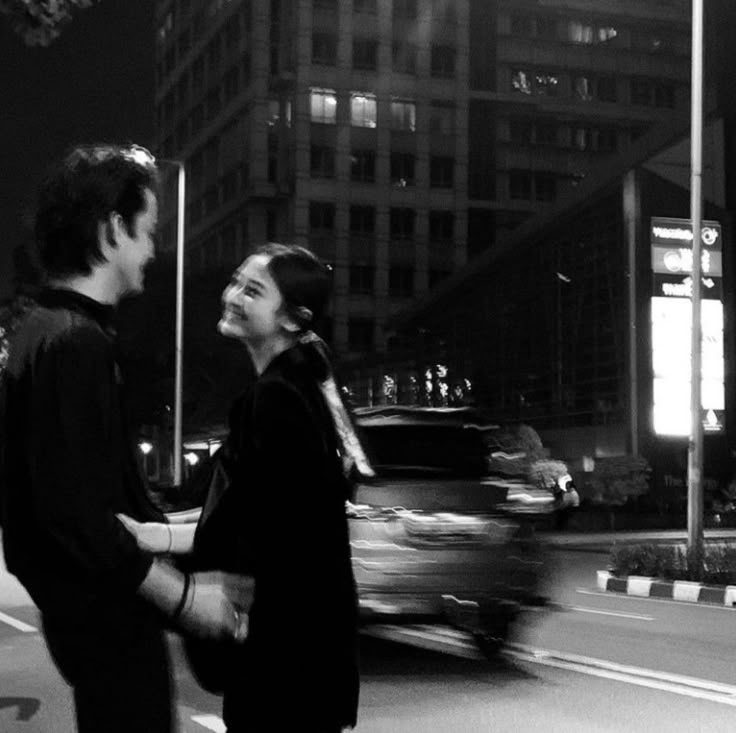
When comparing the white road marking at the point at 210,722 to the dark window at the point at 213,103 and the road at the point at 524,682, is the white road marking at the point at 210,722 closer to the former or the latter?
the road at the point at 524,682

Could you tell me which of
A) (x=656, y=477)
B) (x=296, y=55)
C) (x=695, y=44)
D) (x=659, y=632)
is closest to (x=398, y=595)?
(x=659, y=632)

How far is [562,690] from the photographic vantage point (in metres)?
8.91

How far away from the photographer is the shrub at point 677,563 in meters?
18.4

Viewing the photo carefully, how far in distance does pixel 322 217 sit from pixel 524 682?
75.2m

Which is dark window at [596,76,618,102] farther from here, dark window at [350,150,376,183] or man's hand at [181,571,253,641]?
man's hand at [181,571,253,641]

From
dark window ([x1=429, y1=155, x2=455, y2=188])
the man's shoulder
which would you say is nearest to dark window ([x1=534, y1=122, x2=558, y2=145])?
dark window ([x1=429, y1=155, x2=455, y2=188])

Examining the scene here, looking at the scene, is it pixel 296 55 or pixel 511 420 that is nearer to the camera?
pixel 511 420

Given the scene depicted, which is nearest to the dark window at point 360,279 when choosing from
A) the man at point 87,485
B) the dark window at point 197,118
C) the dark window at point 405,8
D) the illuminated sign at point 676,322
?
the dark window at point 405,8

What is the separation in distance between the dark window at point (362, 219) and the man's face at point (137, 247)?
81.6 meters

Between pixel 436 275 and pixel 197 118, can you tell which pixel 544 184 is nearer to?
pixel 436 275

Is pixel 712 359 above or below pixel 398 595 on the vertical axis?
above

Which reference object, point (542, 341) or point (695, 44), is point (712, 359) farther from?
point (542, 341)

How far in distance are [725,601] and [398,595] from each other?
806cm

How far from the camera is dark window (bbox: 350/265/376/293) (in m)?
84.4
